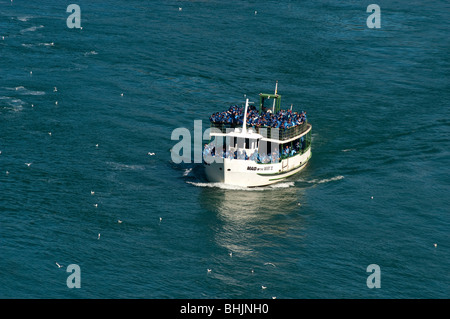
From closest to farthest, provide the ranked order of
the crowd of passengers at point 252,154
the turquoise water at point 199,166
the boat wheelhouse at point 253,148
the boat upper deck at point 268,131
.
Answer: the turquoise water at point 199,166 < the boat wheelhouse at point 253,148 < the crowd of passengers at point 252,154 < the boat upper deck at point 268,131

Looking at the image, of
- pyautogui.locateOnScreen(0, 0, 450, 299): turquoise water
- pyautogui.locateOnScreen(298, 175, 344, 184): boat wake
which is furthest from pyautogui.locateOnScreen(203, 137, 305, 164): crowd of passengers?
pyautogui.locateOnScreen(298, 175, 344, 184): boat wake

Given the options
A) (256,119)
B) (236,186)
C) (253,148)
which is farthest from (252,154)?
(256,119)

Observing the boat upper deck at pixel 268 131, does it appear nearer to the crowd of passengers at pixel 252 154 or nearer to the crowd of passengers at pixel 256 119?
the crowd of passengers at pixel 256 119

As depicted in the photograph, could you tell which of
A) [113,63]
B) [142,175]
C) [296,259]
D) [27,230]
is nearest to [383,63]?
[113,63]

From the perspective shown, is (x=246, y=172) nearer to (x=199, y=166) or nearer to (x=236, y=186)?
(x=236, y=186)

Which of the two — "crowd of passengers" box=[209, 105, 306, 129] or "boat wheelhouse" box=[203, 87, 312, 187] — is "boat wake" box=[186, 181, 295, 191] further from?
"crowd of passengers" box=[209, 105, 306, 129]

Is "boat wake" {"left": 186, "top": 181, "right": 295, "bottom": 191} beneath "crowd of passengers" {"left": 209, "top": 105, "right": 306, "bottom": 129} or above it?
beneath

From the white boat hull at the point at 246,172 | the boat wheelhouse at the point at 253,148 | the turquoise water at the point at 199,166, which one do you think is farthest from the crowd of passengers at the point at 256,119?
the turquoise water at the point at 199,166
